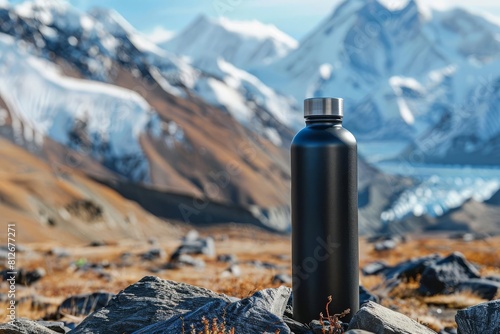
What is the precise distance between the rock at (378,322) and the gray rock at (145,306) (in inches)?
50.4

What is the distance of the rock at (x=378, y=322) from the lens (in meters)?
5.95

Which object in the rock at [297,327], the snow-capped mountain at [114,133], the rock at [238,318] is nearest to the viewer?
the rock at [238,318]

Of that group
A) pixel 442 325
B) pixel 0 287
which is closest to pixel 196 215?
pixel 0 287

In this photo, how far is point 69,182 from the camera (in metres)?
95.6

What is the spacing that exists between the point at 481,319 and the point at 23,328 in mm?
4504

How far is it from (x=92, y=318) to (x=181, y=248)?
29122 millimetres

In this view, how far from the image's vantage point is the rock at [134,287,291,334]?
19.4ft

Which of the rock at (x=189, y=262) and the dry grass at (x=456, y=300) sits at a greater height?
the rock at (x=189, y=262)

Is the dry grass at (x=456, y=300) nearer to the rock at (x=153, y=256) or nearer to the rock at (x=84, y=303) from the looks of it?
the rock at (x=84, y=303)

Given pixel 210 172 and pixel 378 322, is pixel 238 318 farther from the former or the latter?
pixel 210 172

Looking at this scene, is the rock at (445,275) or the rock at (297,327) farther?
the rock at (445,275)

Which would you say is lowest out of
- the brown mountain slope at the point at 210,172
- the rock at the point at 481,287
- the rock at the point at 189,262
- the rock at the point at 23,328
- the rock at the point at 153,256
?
the rock at the point at 23,328

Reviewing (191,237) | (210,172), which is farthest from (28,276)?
(210,172)

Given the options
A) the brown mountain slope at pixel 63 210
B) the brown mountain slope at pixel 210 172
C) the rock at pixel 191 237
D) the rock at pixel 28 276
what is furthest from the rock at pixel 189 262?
the brown mountain slope at pixel 210 172
